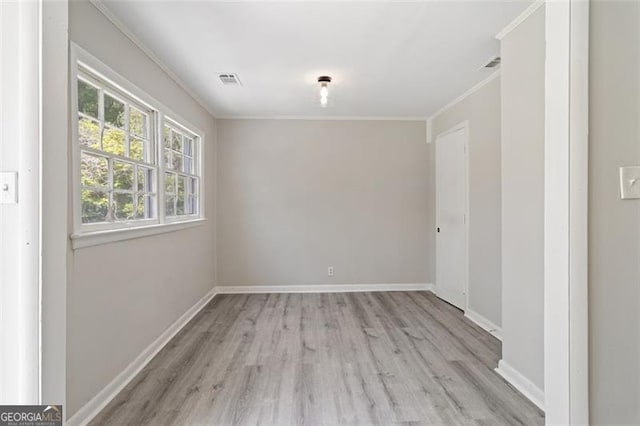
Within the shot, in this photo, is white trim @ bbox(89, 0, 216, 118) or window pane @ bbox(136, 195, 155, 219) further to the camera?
window pane @ bbox(136, 195, 155, 219)

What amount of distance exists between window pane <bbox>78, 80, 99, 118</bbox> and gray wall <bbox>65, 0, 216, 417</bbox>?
201 millimetres

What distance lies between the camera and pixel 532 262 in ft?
A: 6.40

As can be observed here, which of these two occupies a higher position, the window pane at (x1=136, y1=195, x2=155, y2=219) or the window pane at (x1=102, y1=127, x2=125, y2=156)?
the window pane at (x1=102, y1=127, x2=125, y2=156)

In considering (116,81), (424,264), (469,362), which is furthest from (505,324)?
(116,81)

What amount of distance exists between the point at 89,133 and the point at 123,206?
1.92 feet

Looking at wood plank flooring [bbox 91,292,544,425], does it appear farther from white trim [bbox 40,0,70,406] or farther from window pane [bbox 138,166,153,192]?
window pane [bbox 138,166,153,192]

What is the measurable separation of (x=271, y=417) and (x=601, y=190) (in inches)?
78.0

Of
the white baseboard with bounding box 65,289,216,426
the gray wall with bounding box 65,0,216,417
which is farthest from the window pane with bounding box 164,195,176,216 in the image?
the white baseboard with bounding box 65,289,216,426

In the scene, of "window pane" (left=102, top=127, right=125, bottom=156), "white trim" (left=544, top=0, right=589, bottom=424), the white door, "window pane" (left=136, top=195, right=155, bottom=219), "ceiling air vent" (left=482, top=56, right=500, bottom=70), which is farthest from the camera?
the white door

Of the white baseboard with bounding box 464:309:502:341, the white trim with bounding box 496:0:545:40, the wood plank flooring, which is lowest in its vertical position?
the wood plank flooring

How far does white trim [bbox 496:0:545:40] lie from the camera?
188 centimetres

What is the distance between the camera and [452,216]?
3.82 meters

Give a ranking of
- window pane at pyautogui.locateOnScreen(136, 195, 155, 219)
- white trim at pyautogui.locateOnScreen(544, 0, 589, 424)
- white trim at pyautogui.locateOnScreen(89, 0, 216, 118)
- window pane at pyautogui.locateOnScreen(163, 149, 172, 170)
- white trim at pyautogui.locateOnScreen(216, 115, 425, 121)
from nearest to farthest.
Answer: white trim at pyautogui.locateOnScreen(544, 0, 589, 424), white trim at pyautogui.locateOnScreen(89, 0, 216, 118), window pane at pyautogui.locateOnScreen(136, 195, 155, 219), window pane at pyautogui.locateOnScreen(163, 149, 172, 170), white trim at pyautogui.locateOnScreen(216, 115, 425, 121)

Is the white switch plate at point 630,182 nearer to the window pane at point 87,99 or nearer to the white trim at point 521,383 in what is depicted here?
the white trim at point 521,383
